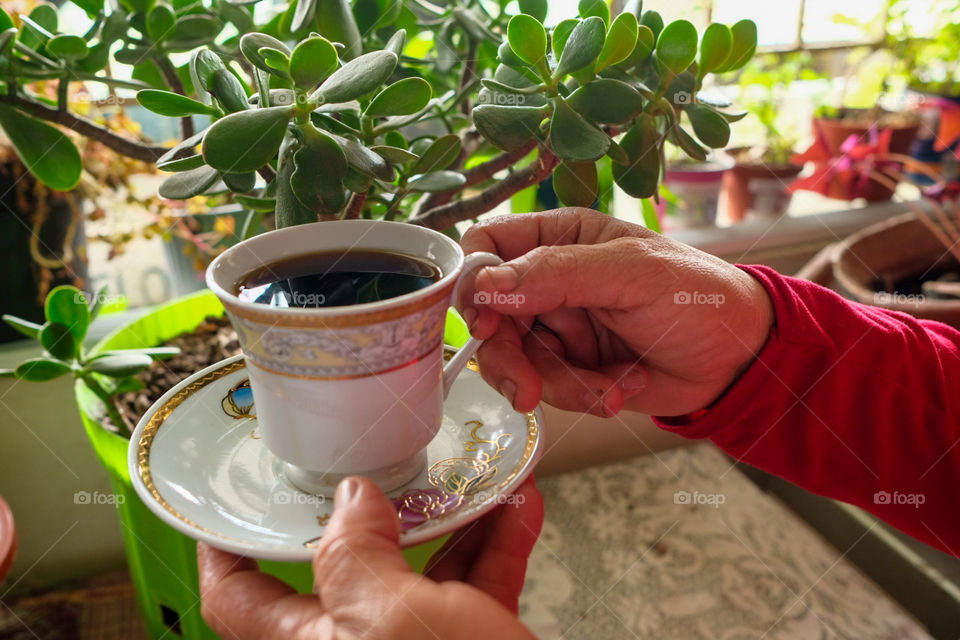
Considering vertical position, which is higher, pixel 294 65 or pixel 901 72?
pixel 294 65

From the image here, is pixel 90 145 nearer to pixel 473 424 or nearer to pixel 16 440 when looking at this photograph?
pixel 16 440

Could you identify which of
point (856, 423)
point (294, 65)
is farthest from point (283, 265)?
point (856, 423)

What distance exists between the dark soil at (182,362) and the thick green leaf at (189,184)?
0.34 m

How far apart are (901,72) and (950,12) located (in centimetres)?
14

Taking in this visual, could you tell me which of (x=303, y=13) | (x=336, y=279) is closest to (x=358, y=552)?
(x=336, y=279)

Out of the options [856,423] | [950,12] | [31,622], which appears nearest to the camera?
[856,423]

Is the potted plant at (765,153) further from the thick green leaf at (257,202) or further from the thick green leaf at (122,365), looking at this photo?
the thick green leaf at (122,365)

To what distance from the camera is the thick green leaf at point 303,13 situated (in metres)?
0.59

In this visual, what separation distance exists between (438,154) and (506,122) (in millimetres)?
74

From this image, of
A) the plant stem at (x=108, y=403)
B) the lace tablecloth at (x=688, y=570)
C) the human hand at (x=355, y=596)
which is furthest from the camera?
the lace tablecloth at (x=688, y=570)

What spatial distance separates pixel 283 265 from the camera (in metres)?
0.59

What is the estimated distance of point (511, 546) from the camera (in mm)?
626

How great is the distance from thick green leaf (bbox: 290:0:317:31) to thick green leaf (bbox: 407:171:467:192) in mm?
159

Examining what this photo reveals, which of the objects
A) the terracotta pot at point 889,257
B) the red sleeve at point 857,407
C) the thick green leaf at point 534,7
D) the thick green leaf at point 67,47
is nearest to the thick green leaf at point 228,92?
the thick green leaf at point 67,47
